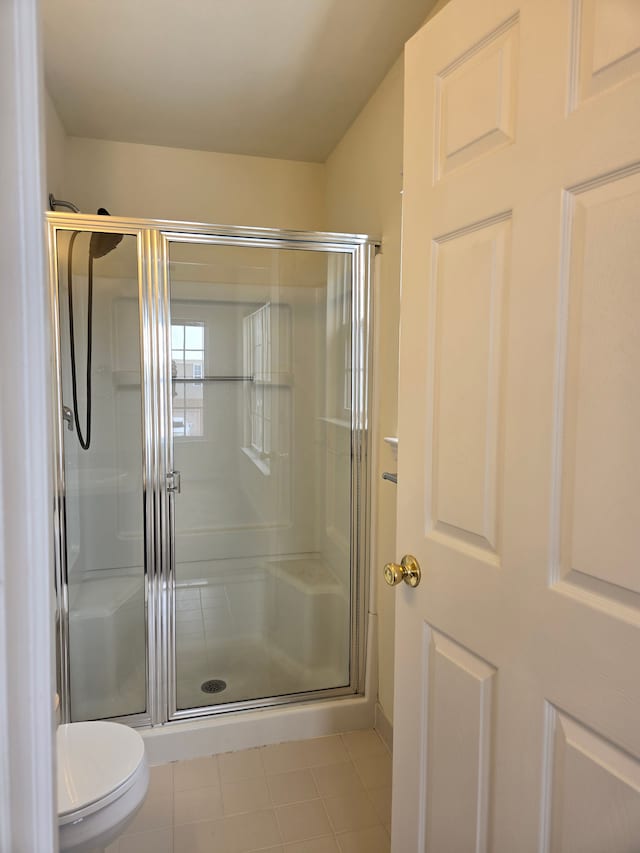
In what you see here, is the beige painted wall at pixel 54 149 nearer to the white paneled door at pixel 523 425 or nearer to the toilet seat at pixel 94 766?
the white paneled door at pixel 523 425

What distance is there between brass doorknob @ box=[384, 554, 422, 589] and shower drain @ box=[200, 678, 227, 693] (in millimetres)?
1385

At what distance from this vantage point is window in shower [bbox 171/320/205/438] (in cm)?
219

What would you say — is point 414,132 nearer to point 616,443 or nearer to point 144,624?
point 616,443

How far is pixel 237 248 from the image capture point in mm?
2244

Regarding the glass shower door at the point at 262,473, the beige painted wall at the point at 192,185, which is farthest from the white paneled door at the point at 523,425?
the beige painted wall at the point at 192,185

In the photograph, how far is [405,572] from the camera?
1.23 metres

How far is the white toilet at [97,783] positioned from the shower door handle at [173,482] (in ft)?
2.71

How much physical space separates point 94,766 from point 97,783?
7 cm

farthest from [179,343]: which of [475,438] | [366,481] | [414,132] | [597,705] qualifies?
[597,705]

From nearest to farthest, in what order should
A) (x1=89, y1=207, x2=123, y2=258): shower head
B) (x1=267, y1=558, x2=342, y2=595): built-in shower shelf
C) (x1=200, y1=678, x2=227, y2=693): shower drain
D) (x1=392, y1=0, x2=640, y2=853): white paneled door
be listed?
(x1=392, y1=0, x2=640, y2=853): white paneled door < (x1=89, y1=207, x2=123, y2=258): shower head < (x1=200, y1=678, x2=227, y2=693): shower drain < (x1=267, y1=558, x2=342, y2=595): built-in shower shelf

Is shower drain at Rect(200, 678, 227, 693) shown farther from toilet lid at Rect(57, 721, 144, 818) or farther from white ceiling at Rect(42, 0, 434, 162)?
white ceiling at Rect(42, 0, 434, 162)

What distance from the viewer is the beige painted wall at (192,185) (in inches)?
107

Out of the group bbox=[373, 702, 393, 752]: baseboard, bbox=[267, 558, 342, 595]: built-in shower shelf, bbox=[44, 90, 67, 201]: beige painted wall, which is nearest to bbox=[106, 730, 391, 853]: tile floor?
bbox=[373, 702, 393, 752]: baseboard

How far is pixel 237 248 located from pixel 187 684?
1743 mm
